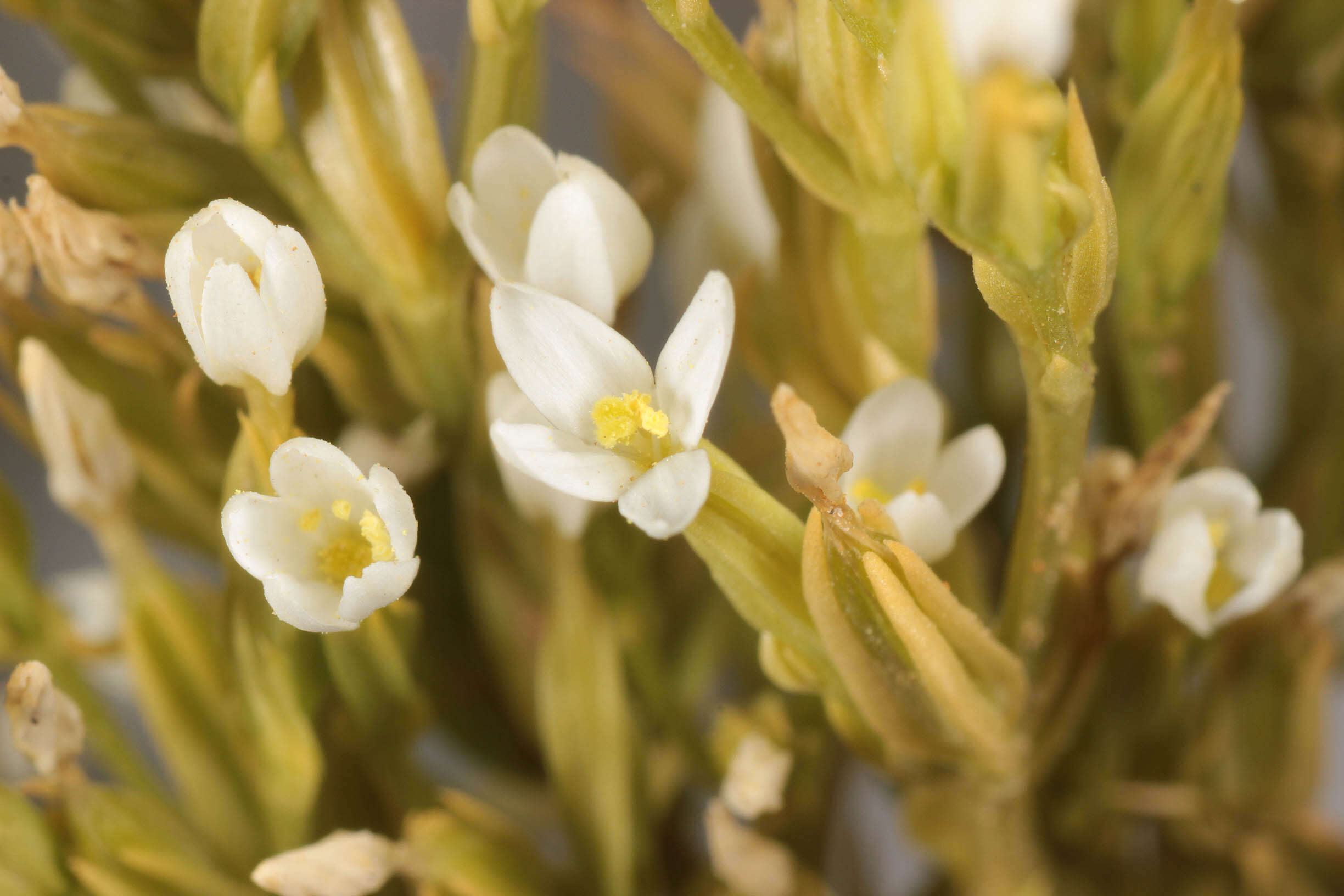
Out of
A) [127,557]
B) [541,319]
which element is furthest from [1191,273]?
[127,557]

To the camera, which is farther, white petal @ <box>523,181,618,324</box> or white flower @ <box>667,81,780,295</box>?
white flower @ <box>667,81,780,295</box>

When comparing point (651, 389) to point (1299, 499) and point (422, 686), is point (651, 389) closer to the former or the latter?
point (422, 686)

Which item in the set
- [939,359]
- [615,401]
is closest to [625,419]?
[615,401]

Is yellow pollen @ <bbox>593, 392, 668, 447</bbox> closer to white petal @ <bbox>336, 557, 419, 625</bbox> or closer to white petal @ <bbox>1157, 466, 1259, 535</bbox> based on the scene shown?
white petal @ <bbox>336, 557, 419, 625</bbox>

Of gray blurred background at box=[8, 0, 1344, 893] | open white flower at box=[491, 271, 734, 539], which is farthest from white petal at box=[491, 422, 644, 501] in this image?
gray blurred background at box=[8, 0, 1344, 893]

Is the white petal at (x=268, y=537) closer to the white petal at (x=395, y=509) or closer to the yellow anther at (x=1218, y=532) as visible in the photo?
the white petal at (x=395, y=509)

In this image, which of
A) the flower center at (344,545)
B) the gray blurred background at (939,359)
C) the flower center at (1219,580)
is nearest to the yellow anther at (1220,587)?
the flower center at (1219,580)
